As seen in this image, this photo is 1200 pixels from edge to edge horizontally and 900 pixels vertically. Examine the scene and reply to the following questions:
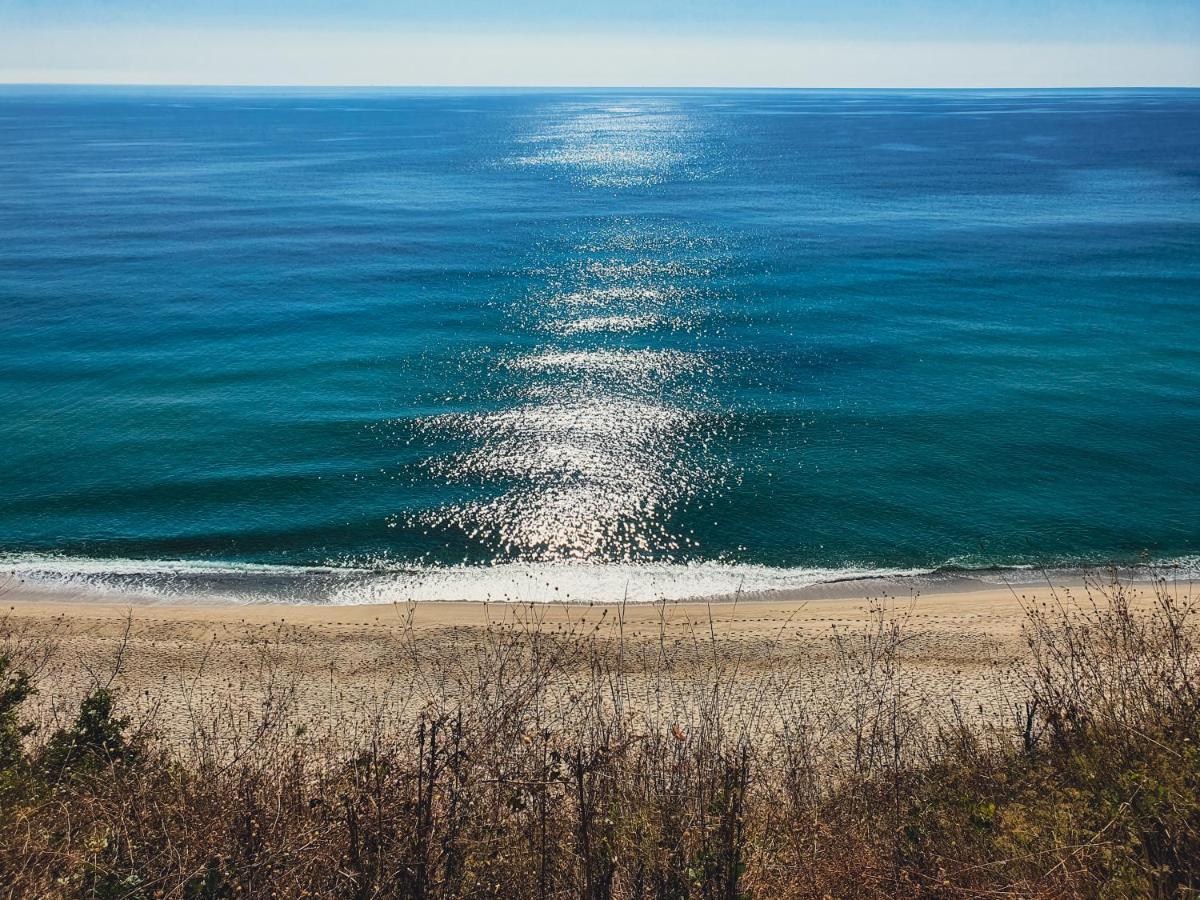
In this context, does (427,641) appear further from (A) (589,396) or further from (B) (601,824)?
(A) (589,396)

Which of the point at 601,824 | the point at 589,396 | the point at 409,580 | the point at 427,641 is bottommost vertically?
the point at 409,580

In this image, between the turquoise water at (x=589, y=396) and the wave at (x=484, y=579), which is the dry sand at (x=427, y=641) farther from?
the turquoise water at (x=589, y=396)

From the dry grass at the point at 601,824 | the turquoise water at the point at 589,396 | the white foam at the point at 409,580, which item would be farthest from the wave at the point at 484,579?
the dry grass at the point at 601,824

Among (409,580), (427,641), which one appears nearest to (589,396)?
(409,580)

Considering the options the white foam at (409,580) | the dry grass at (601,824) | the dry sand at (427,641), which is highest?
the dry grass at (601,824)

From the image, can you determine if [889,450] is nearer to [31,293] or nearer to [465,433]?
[465,433]

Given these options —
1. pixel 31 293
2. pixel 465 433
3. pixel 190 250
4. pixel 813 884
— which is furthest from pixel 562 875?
pixel 190 250
